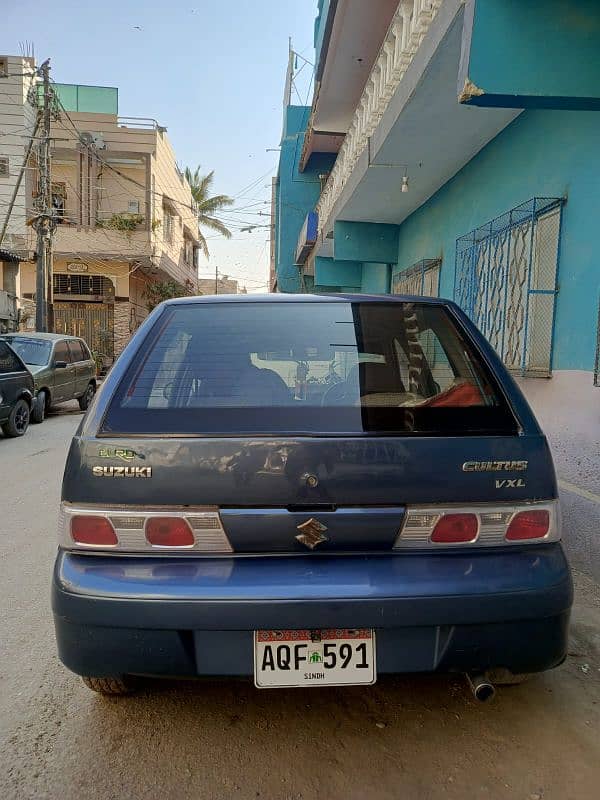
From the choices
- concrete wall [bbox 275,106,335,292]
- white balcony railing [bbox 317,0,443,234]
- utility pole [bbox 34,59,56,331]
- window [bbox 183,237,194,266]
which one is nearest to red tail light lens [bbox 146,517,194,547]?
white balcony railing [bbox 317,0,443,234]

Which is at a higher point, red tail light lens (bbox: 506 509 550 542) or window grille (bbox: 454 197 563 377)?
window grille (bbox: 454 197 563 377)

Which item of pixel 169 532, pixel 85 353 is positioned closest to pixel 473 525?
pixel 169 532

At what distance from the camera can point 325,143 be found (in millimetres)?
16641

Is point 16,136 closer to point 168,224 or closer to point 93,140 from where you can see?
point 93,140

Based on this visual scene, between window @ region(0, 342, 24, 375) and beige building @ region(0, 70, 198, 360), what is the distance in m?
15.2

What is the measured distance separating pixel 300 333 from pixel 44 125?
18949 millimetres

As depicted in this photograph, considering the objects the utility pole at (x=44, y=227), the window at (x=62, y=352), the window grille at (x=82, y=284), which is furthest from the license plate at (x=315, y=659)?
the window grille at (x=82, y=284)

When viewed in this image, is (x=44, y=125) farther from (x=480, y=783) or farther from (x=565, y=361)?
(x=480, y=783)

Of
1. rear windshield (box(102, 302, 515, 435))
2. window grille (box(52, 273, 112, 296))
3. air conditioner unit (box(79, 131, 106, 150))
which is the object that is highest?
air conditioner unit (box(79, 131, 106, 150))

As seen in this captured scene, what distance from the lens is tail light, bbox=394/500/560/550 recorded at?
1.85 m

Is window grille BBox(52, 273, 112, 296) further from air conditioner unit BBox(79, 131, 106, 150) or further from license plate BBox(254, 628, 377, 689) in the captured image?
license plate BBox(254, 628, 377, 689)

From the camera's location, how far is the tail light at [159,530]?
1827 millimetres

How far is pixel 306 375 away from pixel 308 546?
72 centimetres

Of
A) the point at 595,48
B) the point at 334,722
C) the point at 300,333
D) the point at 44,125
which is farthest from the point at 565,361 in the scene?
the point at 44,125
